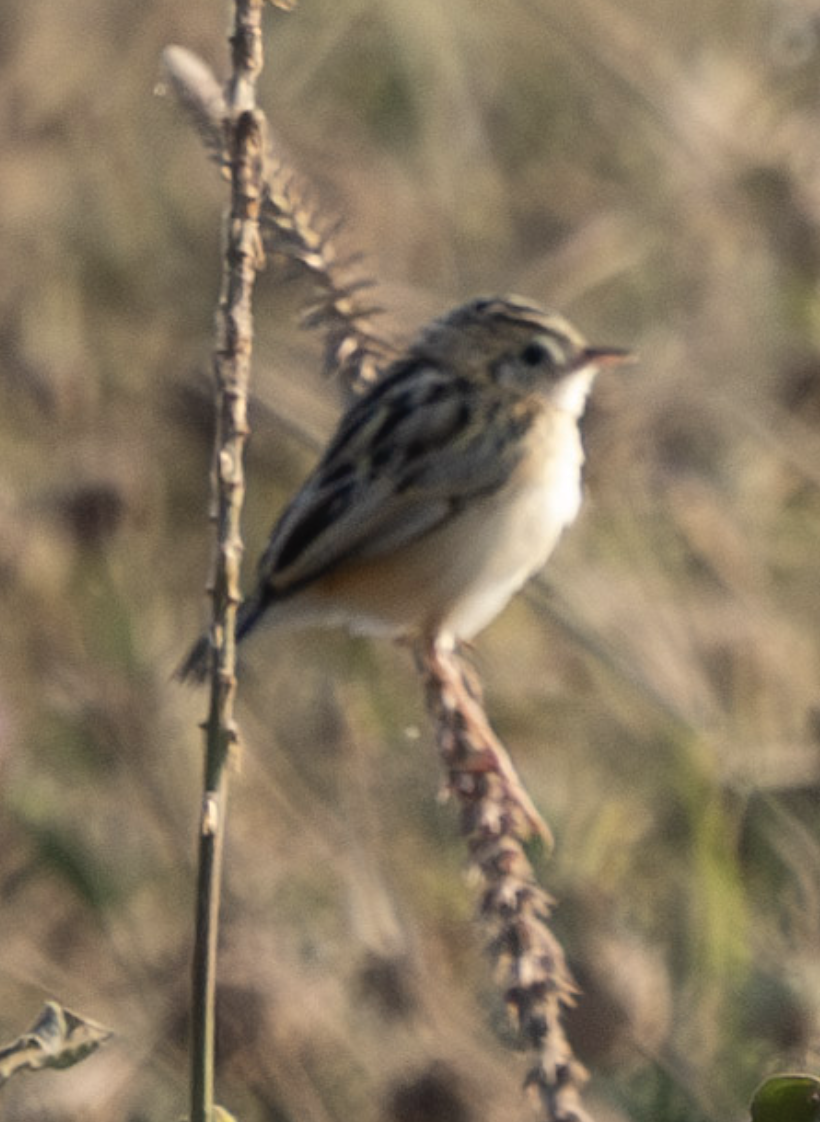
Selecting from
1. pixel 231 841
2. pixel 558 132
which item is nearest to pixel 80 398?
pixel 231 841

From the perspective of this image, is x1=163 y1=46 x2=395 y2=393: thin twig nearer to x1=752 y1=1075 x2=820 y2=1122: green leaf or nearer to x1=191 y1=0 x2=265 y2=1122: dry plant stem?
x1=191 y1=0 x2=265 y2=1122: dry plant stem

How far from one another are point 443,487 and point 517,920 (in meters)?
1.54

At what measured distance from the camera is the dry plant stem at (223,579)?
1206 millimetres

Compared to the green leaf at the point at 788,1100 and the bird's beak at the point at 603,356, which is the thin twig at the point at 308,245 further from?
the green leaf at the point at 788,1100

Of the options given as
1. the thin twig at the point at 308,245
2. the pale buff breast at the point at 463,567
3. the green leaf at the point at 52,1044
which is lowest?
the green leaf at the point at 52,1044

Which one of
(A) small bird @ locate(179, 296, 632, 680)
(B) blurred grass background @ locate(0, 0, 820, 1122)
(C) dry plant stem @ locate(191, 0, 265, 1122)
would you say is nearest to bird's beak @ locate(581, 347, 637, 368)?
(A) small bird @ locate(179, 296, 632, 680)

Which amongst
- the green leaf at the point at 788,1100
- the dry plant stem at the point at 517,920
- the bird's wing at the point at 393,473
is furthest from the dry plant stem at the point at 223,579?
the bird's wing at the point at 393,473

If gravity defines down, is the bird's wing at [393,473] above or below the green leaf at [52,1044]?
above

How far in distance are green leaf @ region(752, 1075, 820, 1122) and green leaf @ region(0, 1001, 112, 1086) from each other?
431 mm

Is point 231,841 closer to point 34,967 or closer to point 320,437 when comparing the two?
point 34,967

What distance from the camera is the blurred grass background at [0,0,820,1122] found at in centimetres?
276

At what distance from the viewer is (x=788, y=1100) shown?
1.25 metres

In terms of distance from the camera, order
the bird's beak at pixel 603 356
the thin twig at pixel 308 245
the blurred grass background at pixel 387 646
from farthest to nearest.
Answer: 1. the bird's beak at pixel 603 356
2. the blurred grass background at pixel 387 646
3. the thin twig at pixel 308 245

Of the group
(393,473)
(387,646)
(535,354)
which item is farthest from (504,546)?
(387,646)
